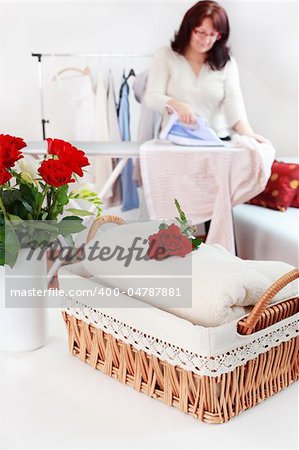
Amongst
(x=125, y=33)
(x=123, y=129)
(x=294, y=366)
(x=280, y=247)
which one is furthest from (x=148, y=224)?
(x=125, y=33)

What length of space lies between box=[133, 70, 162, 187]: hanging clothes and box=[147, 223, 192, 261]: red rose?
2836mm

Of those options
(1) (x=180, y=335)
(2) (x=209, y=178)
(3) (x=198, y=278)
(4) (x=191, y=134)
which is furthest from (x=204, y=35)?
(1) (x=180, y=335)

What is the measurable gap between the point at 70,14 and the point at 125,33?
37 cm

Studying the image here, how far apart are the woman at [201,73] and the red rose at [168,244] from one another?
7.94 ft

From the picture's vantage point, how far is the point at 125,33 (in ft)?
13.9

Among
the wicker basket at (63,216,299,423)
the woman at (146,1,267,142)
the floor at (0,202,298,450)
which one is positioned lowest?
the floor at (0,202,298,450)

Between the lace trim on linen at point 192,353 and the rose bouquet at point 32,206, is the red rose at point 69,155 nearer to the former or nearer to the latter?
the rose bouquet at point 32,206

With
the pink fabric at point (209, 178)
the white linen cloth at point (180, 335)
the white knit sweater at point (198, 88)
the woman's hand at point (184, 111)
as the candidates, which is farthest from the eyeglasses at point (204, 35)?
the white linen cloth at point (180, 335)

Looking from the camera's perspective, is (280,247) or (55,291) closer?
(55,291)

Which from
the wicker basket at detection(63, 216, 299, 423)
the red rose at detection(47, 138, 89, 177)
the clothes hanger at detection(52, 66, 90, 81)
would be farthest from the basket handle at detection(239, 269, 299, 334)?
the clothes hanger at detection(52, 66, 90, 81)

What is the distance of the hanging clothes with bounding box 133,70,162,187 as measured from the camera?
4.07m

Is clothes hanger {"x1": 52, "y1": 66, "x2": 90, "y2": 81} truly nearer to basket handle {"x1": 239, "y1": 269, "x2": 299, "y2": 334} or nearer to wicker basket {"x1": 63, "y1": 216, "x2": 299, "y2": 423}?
wicker basket {"x1": 63, "y1": 216, "x2": 299, "y2": 423}

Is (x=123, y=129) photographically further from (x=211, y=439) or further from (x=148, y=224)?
(x=211, y=439)

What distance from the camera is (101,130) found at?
409cm
